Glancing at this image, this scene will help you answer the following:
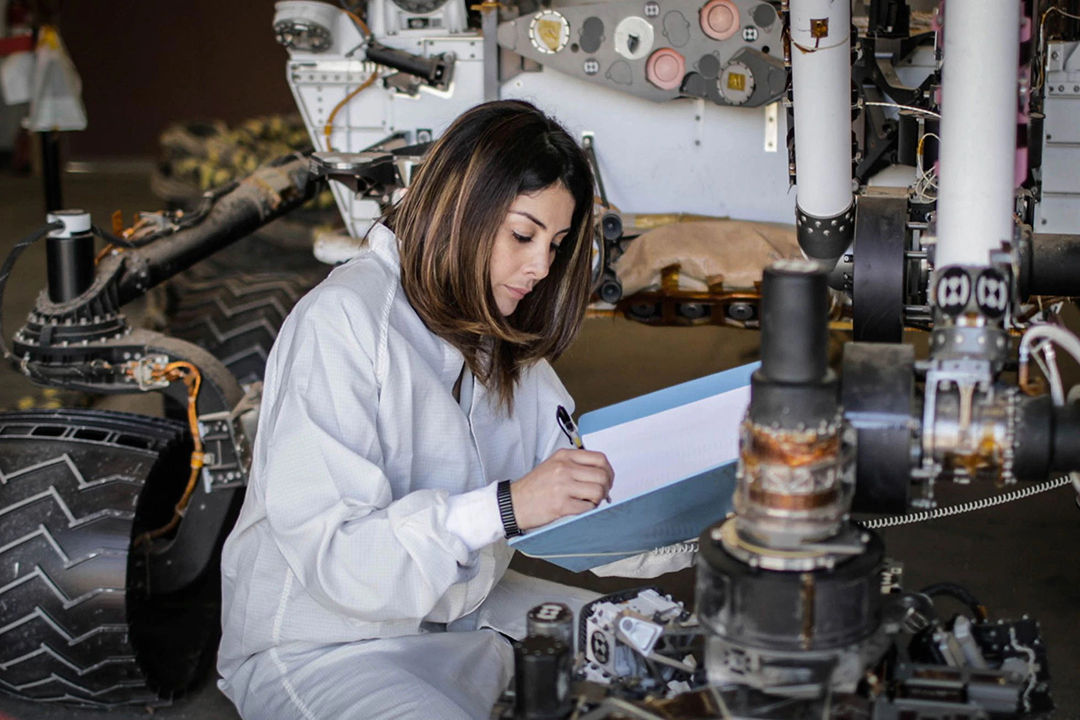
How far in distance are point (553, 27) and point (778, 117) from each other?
2.26 ft

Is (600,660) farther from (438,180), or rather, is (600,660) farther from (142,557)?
(142,557)

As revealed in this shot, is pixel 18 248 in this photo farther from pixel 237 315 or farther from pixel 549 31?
pixel 549 31

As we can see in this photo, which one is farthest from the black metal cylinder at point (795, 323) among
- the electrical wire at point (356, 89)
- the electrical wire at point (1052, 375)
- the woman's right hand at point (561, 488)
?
the electrical wire at point (356, 89)

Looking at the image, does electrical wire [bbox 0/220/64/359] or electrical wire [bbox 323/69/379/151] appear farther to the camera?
electrical wire [bbox 323/69/379/151]

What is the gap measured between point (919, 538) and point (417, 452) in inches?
78.2

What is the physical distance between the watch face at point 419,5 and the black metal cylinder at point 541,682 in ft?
9.06

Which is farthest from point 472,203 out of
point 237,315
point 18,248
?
point 237,315

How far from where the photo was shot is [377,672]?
1.71 m

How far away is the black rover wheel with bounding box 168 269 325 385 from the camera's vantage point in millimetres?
3629

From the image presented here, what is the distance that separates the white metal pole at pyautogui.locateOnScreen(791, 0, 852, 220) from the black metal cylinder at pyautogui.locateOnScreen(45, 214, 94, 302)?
1.73 meters

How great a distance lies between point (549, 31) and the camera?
3453 millimetres

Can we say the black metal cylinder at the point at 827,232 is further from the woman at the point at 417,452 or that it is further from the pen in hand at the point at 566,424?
the pen in hand at the point at 566,424

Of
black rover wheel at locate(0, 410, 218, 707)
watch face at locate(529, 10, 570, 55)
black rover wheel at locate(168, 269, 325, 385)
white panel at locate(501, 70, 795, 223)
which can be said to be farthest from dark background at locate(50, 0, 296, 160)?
black rover wheel at locate(0, 410, 218, 707)

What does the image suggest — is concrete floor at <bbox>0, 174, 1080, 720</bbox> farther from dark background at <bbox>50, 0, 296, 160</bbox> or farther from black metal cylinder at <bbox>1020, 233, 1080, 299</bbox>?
dark background at <bbox>50, 0, 296, 160</bbox>
